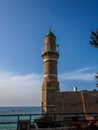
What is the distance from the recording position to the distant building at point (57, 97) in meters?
26.3

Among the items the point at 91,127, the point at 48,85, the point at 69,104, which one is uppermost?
the point at 48,85

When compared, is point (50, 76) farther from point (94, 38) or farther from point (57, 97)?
point (94, 38)

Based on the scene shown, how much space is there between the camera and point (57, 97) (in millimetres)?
27031

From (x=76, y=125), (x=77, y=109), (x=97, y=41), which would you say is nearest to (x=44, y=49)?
(x=77, y=109)

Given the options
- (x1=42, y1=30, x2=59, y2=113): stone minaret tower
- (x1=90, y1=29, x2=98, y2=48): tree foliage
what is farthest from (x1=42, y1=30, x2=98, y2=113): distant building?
(x1=90, y1=29, x2=98, y2=48): tree foliage

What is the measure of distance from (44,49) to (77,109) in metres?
9.71

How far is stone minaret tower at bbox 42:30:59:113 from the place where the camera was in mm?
26875

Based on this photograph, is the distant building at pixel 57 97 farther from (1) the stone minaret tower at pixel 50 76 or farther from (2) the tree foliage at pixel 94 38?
(2) the tree foliage at pixel 94 38

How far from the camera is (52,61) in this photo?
28906mm

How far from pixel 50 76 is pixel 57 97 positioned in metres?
3.02

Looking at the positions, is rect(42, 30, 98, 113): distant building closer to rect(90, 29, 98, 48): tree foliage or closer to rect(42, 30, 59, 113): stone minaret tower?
rect(42, 30, 59, 113): stone minaret tower

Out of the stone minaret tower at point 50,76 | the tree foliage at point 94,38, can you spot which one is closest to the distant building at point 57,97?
the stone minaret tower at point 50,76

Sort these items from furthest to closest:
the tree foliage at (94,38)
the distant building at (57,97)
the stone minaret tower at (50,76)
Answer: the stone minaret tower at (50,76), the distant building at (57,97), the tree foliage at (94,38)

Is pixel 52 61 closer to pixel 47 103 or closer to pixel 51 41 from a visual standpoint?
pixel 51 41
